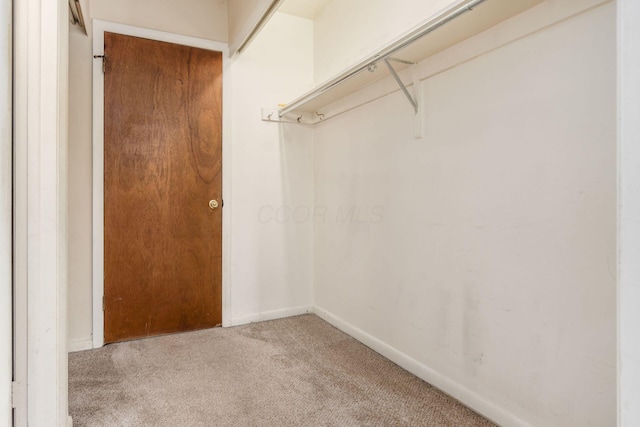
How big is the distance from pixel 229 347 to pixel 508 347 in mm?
1835

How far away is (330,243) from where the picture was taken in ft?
10.2

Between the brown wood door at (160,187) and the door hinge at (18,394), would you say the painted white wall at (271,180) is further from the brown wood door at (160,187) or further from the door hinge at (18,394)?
the door hinge at (18,394)

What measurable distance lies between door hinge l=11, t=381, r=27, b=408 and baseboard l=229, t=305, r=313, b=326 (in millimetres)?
1773

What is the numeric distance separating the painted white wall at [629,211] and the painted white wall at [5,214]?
1717 mm

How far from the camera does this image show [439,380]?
1971 millimetres

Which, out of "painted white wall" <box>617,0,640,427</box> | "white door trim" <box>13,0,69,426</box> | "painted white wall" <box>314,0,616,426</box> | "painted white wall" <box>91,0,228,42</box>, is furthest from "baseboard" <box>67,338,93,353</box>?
"painted white wall" <box>617,0,640,427</box>

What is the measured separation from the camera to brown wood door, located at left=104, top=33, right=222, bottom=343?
2615 millimetres

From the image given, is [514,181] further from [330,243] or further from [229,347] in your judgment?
[229,347]

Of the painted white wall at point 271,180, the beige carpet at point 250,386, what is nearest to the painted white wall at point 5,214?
the beige carpet at point 250,386

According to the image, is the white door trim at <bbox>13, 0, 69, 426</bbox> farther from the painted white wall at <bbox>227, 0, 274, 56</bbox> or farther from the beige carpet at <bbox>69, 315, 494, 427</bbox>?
the painted white wall at <bbox>227, 0, 274, 56</bbox>

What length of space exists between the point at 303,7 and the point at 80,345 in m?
3.22

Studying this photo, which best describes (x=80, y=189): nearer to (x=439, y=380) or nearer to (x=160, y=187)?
(x=160, y=187)

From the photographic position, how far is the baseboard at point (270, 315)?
303cm

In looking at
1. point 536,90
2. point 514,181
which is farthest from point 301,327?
point 536,90
